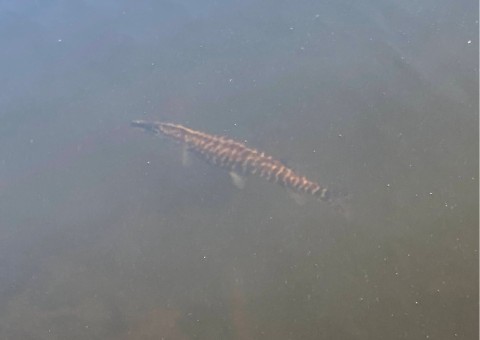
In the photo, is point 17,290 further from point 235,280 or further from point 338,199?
point 338,199

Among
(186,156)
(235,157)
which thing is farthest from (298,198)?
(186,156)

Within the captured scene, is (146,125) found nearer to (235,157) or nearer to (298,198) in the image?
(235,157)

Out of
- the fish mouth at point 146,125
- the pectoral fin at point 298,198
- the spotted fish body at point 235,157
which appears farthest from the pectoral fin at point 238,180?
the fish mouth at point 146,125

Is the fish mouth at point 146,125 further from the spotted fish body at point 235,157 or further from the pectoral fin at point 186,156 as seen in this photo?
the pectoral fin at point 186,156

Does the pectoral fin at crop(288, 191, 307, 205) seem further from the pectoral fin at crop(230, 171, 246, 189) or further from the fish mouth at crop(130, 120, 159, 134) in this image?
the fish mouth at crop(130, 120, 159, 134)

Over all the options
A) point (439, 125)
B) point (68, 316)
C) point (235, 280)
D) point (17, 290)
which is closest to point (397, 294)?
point (235, 280)
